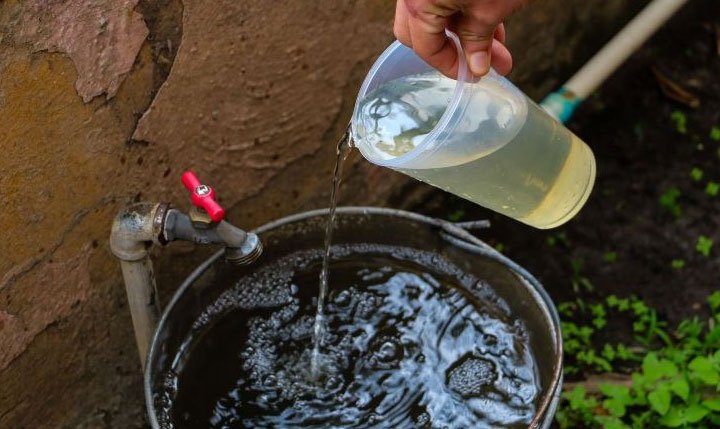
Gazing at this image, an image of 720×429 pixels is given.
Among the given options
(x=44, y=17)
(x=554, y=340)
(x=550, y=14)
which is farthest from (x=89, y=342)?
(x=550, y=14)

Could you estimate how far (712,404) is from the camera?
1920 millimetres

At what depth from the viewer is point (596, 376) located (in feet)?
7.41

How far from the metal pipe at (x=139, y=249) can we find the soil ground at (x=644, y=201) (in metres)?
1.14

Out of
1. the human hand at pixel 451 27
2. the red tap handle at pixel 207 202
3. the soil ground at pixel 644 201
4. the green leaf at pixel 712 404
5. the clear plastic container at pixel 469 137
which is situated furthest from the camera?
the soil ground at pixel 644 201

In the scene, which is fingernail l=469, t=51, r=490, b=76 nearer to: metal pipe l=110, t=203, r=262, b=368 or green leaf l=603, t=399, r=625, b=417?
metal pipe l=110, t=203, r=262, b=368

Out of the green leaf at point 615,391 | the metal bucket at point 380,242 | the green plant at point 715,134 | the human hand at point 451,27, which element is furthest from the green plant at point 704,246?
the human hand at point 451,27

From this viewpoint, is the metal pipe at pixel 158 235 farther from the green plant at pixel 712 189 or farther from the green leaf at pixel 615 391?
the green plant at pixel 712 189

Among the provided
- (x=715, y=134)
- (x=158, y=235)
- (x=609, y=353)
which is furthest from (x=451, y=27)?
(x=715, y=134)

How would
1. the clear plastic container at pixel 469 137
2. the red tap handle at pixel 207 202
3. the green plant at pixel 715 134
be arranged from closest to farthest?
the clear plastic container at pixel 469 137 → the red tap handle at pixel 207 202 → the green plant at pixel 715 134

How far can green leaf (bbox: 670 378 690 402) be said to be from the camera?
1.94 meters

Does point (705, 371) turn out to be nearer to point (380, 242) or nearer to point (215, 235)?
point (380, 242)

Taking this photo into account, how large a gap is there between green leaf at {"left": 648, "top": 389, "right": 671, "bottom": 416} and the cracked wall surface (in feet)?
3.03

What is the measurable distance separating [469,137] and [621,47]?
1.56 m

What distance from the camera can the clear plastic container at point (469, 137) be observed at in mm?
1343
